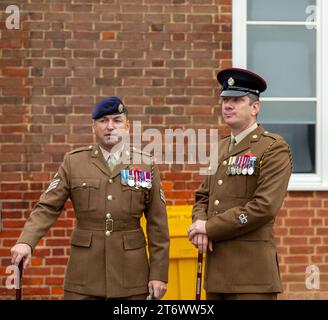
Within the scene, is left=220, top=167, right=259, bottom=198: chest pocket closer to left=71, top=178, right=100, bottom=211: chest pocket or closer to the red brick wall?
left=71, top=178, right=100, bottom=211: chest pocket

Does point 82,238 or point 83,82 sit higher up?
point 83,82

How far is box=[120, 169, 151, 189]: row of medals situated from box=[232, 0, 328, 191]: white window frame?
2427 millimetres

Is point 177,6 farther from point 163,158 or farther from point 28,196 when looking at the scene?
point 28,196

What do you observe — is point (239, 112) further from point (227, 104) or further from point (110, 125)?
point (110, 125)

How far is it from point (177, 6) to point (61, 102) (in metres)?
1.33

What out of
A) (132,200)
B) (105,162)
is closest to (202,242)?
(132,200)

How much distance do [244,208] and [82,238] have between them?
95 cm

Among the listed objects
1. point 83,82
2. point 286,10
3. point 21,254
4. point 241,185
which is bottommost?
point 21,254

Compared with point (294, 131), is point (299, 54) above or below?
above

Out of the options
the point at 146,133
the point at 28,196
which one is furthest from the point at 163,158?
the point at 28,196

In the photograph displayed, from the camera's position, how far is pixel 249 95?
163 inches

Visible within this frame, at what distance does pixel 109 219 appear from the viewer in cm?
405

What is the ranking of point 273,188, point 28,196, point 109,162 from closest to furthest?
point 273,188 < point 109,162 < point 28,196

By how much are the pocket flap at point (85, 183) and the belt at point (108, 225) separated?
0.20 meters
